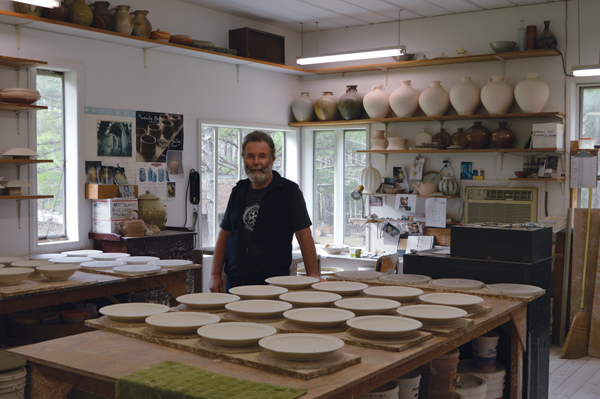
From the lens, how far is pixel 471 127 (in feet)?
20.0

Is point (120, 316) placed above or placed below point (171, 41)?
below

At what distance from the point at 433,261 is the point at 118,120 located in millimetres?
3231

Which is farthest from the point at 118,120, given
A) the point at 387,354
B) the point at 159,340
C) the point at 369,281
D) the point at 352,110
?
the point at 387,354

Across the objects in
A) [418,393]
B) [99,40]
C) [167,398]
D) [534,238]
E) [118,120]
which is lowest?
[418,393]

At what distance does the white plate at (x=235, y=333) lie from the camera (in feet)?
6.21

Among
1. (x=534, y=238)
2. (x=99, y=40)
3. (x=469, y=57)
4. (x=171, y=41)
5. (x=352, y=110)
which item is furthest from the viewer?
(x=352, y=110)

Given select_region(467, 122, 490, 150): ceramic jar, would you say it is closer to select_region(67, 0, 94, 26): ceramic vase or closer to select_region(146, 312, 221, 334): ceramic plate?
select_region(67, 0, 94, 26): ceramic vase

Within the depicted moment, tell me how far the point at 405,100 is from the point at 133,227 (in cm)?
317

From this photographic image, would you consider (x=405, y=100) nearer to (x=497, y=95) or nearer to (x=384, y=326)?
(x=497, y=95)

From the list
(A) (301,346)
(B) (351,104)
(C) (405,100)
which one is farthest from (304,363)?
(B) (351,104)

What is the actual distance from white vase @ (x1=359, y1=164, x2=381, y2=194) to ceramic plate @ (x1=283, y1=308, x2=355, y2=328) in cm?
448

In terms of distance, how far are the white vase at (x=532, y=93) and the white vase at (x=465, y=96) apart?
441mm

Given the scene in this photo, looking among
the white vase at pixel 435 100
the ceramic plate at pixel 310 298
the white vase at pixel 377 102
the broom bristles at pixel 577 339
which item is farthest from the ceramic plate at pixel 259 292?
the white vase at pixel 377 102

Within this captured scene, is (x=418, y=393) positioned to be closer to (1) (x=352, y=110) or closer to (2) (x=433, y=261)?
(2) (x=433, y=261)
